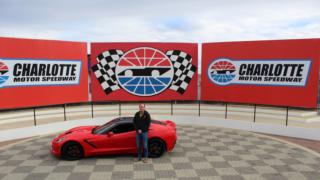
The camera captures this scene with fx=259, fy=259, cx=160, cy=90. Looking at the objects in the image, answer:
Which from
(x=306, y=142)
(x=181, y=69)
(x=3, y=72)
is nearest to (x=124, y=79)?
(x=181, y=69)

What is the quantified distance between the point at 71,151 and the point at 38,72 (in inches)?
325

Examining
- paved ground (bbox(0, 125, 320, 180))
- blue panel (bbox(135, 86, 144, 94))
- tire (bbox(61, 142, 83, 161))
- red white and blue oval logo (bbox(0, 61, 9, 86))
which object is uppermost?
red white and blue oval logo (bbox(0, 61, 9, 86))

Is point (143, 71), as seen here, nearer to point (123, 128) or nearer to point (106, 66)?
point (106, 66)

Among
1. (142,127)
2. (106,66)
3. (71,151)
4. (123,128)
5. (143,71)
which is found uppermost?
(106,66)

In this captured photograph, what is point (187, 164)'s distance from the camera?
304 inches

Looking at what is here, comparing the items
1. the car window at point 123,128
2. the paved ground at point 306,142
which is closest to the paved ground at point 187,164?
the paved ground at point 306,142

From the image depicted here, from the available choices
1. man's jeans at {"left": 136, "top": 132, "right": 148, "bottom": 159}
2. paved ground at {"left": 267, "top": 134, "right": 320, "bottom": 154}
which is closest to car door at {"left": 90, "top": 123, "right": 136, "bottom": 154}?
man's jeans at {"left": 136, "top": 132, "right": 148, "bottom": 159}

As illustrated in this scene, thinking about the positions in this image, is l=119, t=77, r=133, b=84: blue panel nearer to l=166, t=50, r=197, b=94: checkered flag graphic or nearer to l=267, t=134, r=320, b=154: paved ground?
l=166, t=50, r=197, b=94: checkered flag graphic

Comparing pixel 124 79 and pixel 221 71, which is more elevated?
pixel 221 71

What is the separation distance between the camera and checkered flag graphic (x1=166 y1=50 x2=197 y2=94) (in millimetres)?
16297

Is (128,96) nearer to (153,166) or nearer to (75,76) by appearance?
(75,76)

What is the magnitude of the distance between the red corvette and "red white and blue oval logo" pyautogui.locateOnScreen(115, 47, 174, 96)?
780cm

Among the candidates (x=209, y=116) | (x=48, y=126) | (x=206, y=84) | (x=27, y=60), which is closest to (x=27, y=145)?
(x=48, y=126)

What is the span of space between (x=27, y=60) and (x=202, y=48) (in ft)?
33.6
